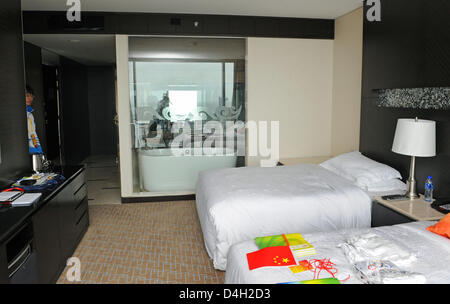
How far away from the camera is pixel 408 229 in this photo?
2.50 m

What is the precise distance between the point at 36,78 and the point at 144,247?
394 cm

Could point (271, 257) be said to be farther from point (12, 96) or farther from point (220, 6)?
point (220, 6)

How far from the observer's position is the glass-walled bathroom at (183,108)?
507cm

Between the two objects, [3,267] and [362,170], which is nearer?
[3,267]

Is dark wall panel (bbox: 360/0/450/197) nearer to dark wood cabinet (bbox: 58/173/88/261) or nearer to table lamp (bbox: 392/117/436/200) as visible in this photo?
table lamp (bbox: 392/117/436/200)

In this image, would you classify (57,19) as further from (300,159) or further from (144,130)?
(300,159)

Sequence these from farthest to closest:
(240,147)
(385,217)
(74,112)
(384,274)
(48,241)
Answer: (74,112) → (240,147) → (385,217) → (48,241) → (384,274)

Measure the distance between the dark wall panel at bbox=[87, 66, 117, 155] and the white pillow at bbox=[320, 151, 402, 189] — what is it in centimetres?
695

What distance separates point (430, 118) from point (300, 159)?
7.44 feet

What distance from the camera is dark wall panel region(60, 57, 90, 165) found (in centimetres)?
794

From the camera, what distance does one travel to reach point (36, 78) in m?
5.96

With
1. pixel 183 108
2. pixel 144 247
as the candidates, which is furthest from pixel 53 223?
pixel 183 108
